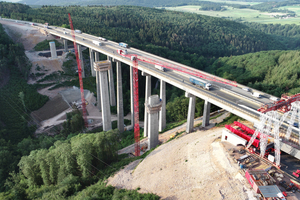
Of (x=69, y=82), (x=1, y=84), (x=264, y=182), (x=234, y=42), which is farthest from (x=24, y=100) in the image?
(x=234, y=42)

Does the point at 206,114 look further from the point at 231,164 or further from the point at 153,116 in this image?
the point at 231,164

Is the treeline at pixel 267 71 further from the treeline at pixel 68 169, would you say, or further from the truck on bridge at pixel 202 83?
the treeline at pixel 68 169

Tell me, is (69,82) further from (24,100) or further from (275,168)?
(275,168)

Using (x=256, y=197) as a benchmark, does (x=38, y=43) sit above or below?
above

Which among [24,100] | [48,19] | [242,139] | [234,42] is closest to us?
[242,139]

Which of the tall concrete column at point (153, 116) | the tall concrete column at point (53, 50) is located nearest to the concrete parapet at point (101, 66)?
the tall concrete column at point (153, 116)
